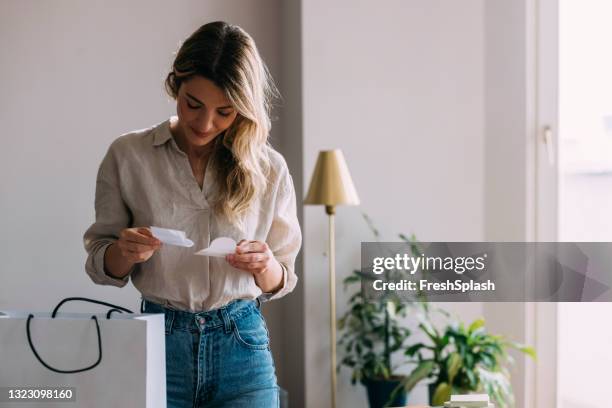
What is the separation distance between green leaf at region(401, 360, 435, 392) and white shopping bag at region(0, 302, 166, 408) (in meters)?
1.77

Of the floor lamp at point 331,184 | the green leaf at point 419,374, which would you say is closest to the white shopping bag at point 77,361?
the floor lamp at point 331,184

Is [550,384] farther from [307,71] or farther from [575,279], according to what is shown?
[307,71]

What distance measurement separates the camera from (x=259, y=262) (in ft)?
4.83

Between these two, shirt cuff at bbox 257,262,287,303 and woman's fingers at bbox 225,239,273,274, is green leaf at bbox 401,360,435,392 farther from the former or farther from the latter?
woman's fingers at bbox 225,239,273,274

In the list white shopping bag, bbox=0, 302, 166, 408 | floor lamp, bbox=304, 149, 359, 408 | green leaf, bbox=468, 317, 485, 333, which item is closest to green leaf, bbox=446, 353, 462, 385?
green leaf, bbox=468, 317, 485, 333

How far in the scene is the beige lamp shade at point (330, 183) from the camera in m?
2.92

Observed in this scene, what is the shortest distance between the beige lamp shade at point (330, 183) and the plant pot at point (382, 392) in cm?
72

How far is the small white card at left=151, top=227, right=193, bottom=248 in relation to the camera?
1.35 metres

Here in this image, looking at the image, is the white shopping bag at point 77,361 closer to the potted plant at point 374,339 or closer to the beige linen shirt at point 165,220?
the beige linen shirt at point 165,220

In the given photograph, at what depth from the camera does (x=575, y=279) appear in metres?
3.20

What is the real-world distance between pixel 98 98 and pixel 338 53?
0.95 m

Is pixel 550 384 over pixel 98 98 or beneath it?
beneath

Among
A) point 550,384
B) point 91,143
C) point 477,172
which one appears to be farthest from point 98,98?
point 550,384

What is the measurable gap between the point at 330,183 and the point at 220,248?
5.03 ft
